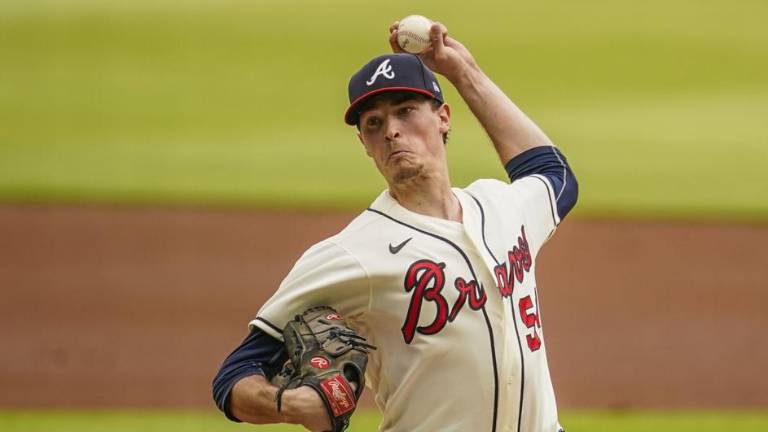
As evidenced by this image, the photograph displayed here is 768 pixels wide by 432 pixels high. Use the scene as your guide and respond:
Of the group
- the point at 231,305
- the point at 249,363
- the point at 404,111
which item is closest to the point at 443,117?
the point at 404,111

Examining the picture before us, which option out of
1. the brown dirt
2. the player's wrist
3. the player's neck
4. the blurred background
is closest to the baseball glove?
the player's wrist

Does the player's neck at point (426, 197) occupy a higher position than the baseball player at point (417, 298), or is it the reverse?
the player's neck at point (426, 197)

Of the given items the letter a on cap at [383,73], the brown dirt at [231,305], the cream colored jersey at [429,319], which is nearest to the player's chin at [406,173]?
the cream colored jersey at [429,319]

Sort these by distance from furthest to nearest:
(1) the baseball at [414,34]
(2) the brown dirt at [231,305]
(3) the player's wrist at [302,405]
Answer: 1. (2) the brown dirt at [231,305]
2. (1) the baseball at [414,34]
3. (3) the player's wrist at [302,405]

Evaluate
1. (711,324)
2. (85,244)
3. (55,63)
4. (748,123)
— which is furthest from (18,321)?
(748,123)

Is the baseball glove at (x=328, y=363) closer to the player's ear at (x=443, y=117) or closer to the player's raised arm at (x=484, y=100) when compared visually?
the player's ear at (x=443, y=117)

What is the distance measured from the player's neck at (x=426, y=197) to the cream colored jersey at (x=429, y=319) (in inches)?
3.5

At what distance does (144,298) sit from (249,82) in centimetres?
429

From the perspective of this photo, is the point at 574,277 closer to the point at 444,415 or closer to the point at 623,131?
the point at 623,131

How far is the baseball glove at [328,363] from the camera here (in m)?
2.64

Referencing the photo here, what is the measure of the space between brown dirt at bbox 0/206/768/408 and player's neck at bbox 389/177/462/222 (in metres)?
6.06

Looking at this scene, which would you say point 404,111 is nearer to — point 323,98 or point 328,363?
point 328,363

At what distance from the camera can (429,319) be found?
9.33ft

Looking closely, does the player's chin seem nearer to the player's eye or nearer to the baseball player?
the baseball player
